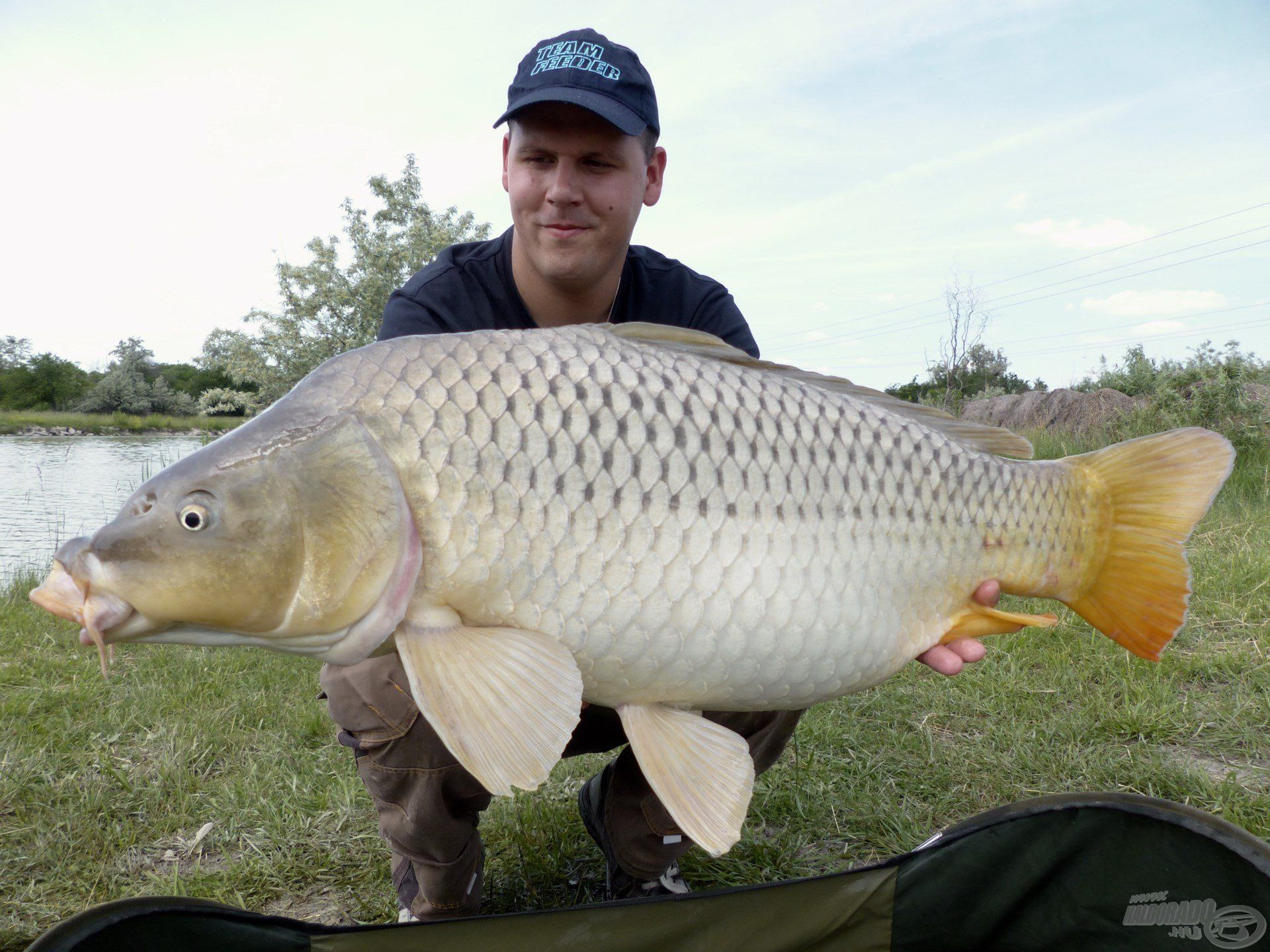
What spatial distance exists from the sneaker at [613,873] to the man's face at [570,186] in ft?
3.09

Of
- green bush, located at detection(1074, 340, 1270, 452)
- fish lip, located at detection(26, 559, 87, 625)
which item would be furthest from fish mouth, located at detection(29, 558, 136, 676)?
green bush, located at detection(1074, 340, 1270, 452)

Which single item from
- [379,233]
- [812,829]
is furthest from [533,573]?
[379,233]

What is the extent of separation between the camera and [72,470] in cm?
1218

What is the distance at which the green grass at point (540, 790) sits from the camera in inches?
60.0

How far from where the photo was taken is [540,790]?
1833mm

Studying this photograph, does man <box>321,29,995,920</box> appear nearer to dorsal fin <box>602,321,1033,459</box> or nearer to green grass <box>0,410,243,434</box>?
dorsal fin <box>602,321,1033,459</box>

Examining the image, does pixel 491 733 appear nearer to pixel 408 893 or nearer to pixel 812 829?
pixel 408 893

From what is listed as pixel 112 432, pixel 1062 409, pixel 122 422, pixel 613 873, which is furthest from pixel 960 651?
pixel 112 432

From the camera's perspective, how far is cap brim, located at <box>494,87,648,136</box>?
1451 millimetres

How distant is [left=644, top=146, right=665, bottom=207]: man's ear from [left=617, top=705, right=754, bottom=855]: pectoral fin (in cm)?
108

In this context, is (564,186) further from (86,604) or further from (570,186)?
(86,604)

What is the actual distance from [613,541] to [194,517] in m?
0.44

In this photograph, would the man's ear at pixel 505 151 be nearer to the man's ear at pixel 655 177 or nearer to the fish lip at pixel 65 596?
the man's ear at pixel 655 177

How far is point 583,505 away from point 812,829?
3.43ft
